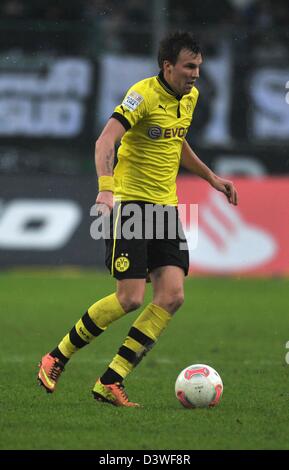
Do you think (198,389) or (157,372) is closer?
(198,389)

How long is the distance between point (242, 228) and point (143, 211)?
8608 mm

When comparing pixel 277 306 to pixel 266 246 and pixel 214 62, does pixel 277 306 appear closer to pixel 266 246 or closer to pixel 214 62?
pixel 266 246

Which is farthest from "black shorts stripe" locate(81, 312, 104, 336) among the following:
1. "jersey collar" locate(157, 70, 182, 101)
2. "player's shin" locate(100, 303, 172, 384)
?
"jersey collar" locate(157, 70, 182, 101)

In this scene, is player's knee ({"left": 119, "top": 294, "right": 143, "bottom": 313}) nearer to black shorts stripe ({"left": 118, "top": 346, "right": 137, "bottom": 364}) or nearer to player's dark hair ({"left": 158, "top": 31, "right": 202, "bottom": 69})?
black shorts stripe ({"left": 118, "top": 346, "right": 137, "bottom": 364})

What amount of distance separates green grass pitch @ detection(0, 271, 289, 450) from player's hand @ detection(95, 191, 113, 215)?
114 centimetres

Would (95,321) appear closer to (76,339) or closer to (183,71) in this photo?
(76,339)

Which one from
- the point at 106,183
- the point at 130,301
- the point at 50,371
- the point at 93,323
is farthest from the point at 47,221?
the point at 106,183

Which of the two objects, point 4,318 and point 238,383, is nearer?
point 238,383

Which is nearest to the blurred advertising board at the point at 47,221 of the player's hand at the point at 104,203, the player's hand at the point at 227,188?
the player's hand at the point at 227,188

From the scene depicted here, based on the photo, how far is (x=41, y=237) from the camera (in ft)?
49.9

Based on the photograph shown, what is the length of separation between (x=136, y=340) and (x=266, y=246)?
886 cm

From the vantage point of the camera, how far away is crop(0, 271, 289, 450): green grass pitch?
5.54 metres

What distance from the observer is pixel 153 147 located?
6.73 meters
